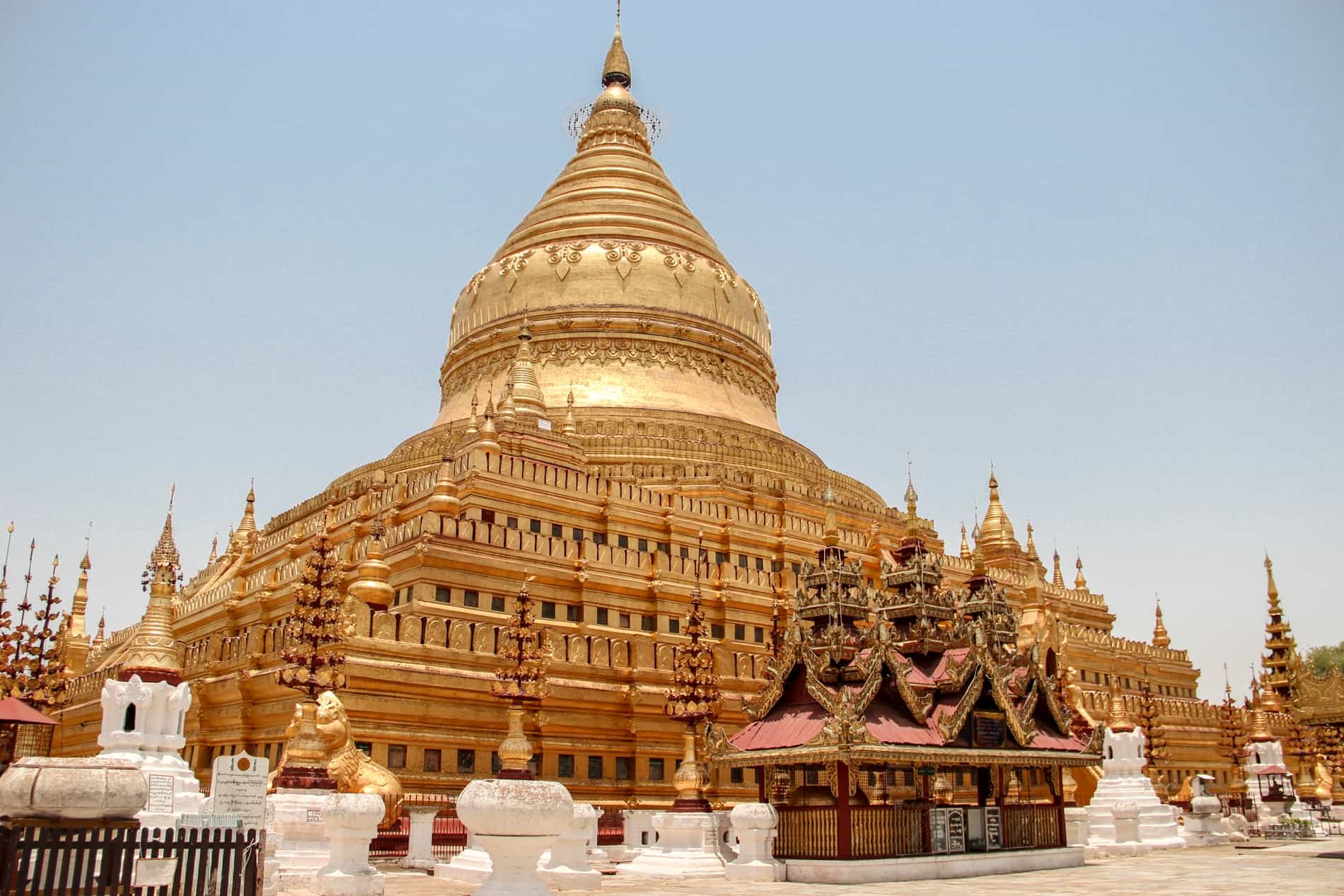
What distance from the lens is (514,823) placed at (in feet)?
37.6

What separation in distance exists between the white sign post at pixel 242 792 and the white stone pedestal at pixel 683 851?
23.4 feet

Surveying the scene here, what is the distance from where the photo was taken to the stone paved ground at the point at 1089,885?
17.2m

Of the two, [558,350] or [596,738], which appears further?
[558,350]

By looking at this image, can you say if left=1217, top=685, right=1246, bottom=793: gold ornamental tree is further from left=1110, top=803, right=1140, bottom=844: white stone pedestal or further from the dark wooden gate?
the dark wooden gate

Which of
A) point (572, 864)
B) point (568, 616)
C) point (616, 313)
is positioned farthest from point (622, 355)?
point (572, 864)

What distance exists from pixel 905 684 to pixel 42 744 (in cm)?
2846

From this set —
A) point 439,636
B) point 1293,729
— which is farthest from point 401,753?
point 1293,729

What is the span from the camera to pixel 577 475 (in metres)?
35.4

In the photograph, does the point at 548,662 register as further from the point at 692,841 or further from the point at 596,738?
the point at 692,841

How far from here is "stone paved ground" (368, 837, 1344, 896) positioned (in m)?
17.2

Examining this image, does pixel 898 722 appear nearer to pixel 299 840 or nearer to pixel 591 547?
pixel 299 840

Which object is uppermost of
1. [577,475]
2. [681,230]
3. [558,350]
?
[681,230]

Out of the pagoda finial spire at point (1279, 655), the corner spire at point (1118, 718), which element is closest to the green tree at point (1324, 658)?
the pagoda finial spire at point (1279, 655)

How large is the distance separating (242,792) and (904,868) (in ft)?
34.4
